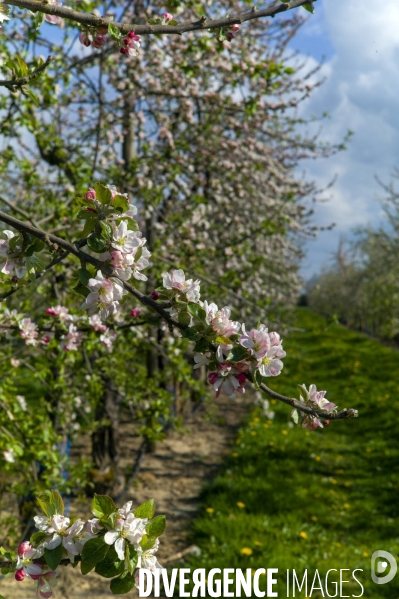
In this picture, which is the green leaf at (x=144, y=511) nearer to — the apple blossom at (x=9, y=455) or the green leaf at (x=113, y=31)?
the green leaf at (x=113, y=31)

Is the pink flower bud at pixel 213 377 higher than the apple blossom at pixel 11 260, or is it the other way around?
the apple blossom at pixel 11 260

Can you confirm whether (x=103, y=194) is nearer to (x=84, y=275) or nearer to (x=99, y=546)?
(x=84, y=275)

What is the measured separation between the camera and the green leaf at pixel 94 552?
3.72 feet

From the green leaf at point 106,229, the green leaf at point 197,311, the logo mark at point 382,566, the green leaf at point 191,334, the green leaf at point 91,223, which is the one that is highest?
the green leaf at point 91,223

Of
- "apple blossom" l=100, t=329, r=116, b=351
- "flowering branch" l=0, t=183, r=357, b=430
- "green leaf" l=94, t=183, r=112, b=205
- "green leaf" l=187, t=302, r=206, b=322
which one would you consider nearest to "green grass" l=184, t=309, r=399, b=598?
"apple blossom" l=100, t=329, r=116, b=351

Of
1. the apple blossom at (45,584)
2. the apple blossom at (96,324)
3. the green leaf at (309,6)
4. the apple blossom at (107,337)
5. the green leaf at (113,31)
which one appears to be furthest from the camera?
the apple blossom at (96,324)

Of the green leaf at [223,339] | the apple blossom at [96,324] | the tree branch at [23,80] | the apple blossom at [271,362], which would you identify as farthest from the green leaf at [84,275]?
the apple blossom at [96,324]

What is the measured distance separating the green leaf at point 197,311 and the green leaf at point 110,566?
0.55 m

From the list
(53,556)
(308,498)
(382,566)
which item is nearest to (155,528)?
(53,556)

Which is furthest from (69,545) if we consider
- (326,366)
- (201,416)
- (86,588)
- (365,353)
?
(365,353)

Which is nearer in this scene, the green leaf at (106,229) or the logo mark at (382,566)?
the green leaf at (106,229)

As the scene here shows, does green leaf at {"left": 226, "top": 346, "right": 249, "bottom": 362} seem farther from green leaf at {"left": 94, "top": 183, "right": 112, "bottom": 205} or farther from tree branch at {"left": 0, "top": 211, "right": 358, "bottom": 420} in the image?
green leaf at {"left": 94, "top": 183, "right": 112, "bottom": 205}

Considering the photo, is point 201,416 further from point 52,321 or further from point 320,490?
point 52,321

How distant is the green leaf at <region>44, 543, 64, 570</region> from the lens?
1.17 metres
